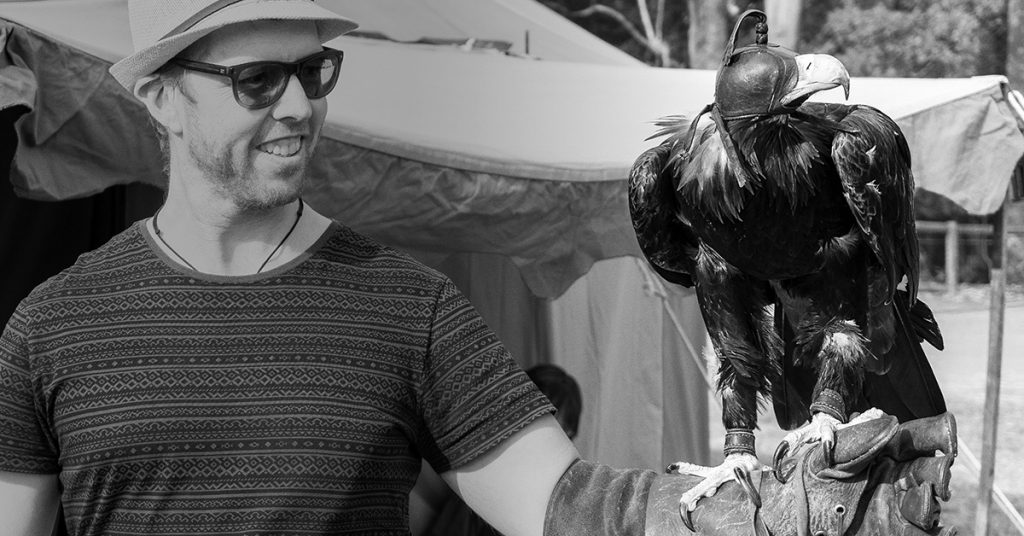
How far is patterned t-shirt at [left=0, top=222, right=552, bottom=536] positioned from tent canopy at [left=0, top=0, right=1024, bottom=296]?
1.42 metres

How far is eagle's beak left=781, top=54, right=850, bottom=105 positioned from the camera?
6.74 feet

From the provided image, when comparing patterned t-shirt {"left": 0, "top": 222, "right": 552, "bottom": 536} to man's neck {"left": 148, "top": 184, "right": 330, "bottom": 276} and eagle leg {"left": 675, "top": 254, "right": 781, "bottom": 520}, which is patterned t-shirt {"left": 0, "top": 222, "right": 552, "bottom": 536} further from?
eagle leg {"left": 675, "top": 254, "right": 781, "bottom": 520}

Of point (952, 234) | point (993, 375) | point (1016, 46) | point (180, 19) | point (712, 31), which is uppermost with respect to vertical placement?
point (180, 19)

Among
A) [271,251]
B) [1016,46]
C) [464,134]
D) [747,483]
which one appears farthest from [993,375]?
[1016,46]

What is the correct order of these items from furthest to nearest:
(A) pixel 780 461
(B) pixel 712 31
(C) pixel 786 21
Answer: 1. (B) pixel 712 31
2. (C) pixel 786 21
3. (A) pixel 780 461

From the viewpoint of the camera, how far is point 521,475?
1813 mm

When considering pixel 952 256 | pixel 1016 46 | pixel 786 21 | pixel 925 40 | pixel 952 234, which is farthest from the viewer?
pixel 925 40

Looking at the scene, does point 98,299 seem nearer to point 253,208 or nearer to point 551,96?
point 253,208

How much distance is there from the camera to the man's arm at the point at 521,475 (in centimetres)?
180

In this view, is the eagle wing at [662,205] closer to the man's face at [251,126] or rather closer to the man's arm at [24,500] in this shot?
the man's face at [251,126]

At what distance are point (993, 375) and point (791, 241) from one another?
10.0 feet

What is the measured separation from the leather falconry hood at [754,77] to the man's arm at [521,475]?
0.67 metres

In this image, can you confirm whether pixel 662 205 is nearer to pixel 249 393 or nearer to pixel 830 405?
pixel 830 405

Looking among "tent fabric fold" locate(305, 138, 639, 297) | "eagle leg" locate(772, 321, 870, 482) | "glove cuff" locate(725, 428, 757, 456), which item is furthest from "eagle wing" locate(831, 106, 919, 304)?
"tent fabric fold" locate(305, 138, 639, 297)
